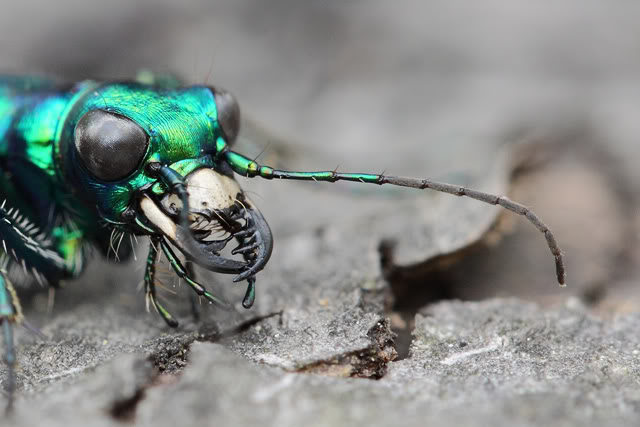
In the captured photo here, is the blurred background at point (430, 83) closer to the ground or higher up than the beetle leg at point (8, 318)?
higher up

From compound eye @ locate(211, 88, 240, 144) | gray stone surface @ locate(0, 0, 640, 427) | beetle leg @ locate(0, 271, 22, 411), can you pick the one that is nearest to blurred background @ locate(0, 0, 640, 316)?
gray stone surface @ locate(0, 0, 640, 427)

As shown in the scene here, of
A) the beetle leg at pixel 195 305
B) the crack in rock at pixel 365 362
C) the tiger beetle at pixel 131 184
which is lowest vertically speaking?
the beetle leg at pixel 195 305

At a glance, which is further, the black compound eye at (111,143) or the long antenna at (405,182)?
the black compound eye at (111,143)

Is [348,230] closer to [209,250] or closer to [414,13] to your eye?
[209,250]

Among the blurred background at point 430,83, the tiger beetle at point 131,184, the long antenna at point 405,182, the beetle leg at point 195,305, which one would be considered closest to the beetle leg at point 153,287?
the tiger beetle at point 131,184

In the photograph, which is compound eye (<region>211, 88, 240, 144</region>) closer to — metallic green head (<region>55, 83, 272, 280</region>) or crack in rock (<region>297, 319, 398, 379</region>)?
metallic green head (<region>55, 83, 272, 280</region>)

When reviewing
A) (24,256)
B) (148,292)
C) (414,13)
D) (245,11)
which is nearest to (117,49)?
(245,11)

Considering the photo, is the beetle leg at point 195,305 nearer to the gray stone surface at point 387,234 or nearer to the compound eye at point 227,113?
the gray stone surface at point 387,234

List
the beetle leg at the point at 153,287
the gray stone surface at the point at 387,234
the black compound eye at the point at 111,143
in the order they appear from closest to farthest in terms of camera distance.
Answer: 1. the gray stone surface at the point at 387,234
2. the black compound eye at the point at 111,143
3. the beetle leg at the point at 153,287

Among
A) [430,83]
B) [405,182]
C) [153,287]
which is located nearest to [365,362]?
[405,182]
